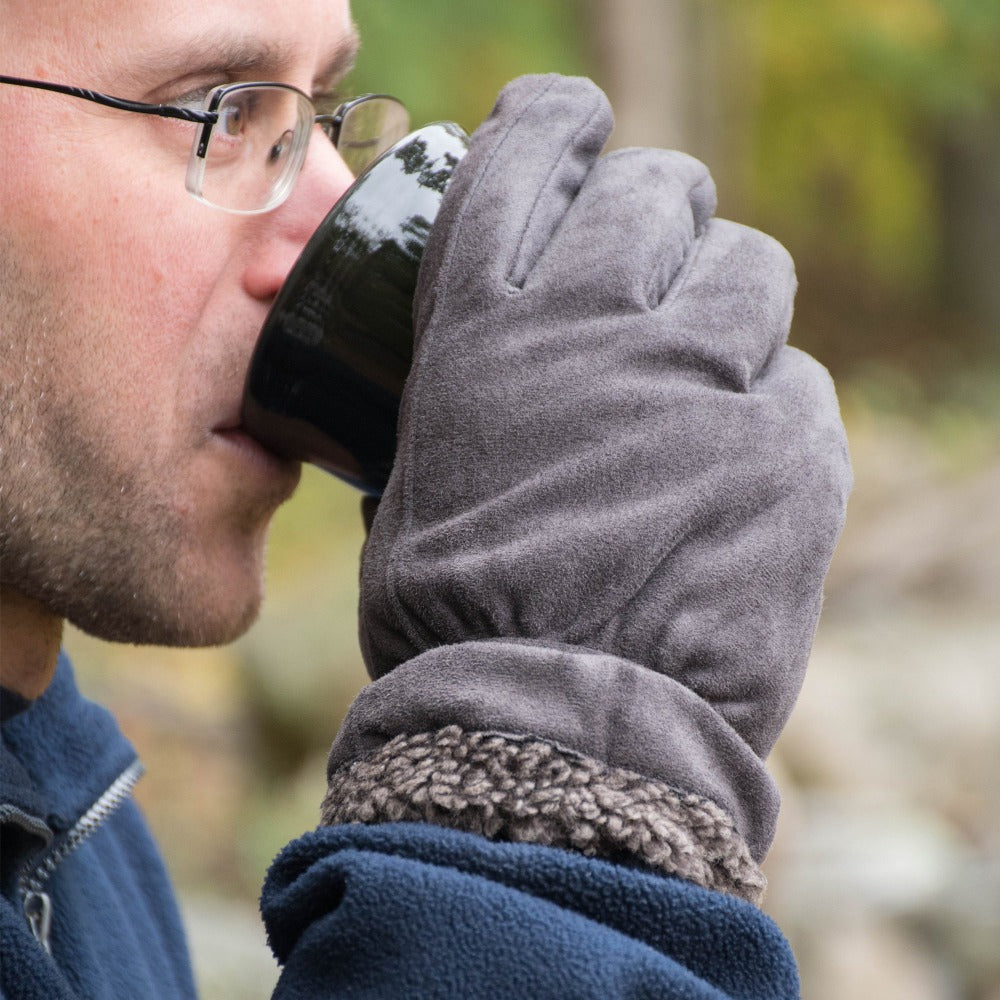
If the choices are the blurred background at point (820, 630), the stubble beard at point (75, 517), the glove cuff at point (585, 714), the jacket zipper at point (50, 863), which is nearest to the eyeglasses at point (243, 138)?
the stubble beard at point (75, 517)

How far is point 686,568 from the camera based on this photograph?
1.41 metres

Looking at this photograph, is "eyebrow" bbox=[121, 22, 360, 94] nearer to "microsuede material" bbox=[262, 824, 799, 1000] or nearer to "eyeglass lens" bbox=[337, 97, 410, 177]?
"eyeglass lens" bbox=[337, 97, 410, 177]

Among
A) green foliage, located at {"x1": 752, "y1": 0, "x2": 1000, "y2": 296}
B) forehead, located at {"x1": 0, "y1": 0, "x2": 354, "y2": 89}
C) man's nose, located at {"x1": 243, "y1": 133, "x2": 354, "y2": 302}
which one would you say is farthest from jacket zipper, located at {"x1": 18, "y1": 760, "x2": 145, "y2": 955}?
green foliage, located at {"x1": 752, "y1": 0, "x2": 1000, "y2": 296}

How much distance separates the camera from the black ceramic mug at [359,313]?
5.41ft

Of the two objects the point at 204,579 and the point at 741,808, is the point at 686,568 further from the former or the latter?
the point at 204,579

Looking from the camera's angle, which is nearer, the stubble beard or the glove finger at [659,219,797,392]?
the glove finger at [659,219,797,392]

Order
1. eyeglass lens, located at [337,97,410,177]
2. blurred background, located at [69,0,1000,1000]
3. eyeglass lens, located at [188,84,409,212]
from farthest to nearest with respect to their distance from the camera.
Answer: blurred background, located at [69,0,1000,1000] → eyeglass lens, located at [337,97,410,177] → eyeglass lens, located at [188,84,409,212]

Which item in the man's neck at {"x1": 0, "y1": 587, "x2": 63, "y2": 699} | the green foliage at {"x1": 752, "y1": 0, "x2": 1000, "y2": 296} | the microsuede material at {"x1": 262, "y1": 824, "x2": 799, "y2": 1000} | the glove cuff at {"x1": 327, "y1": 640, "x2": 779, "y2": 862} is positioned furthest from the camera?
the green foliage at {"x1": 752, "y1": 0, "x2": 1000, "y2": 296}

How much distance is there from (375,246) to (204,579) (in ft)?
1.68

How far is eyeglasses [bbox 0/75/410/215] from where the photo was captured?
1.72 metres

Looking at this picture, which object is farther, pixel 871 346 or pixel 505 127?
pixel 871 346

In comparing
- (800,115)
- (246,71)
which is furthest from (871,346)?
(246,71)

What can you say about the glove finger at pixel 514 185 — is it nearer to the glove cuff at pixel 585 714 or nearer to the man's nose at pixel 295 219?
the man's nose at pixel 295 219

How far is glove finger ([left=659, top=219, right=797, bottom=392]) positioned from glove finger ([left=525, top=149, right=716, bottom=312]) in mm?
27
